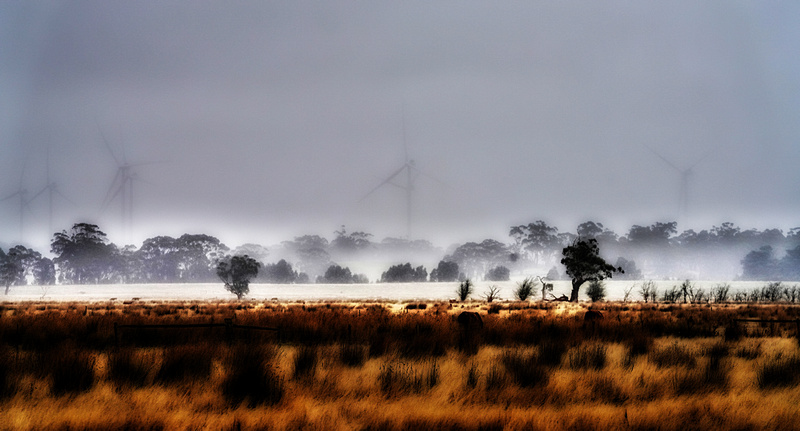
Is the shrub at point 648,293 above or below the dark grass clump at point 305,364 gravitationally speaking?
below

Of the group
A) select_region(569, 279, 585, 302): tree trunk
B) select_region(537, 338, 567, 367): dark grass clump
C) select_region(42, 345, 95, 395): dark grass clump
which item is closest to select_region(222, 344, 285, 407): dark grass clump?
select_region(42, 345, 95, 395): dark grass clump

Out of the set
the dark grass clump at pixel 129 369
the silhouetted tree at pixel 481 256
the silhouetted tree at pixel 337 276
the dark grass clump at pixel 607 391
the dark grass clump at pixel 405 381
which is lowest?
the dark grass clump at pixel 607 391

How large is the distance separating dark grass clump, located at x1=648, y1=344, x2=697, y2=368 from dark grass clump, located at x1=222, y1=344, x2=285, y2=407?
7758mm

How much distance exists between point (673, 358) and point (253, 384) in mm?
8717

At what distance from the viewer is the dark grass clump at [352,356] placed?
12.7m

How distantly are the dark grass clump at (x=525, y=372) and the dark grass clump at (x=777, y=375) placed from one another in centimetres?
368

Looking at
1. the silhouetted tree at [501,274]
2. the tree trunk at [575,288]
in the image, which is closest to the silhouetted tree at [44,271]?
the silhouetted tree at [501,274]

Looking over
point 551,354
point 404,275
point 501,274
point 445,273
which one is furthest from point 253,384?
point 404,275

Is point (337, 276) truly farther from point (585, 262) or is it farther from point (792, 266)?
point (792, 266)

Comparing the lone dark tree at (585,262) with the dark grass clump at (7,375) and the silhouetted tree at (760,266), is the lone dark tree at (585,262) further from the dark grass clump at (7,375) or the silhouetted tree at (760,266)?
the silhouetted tree at (760,266)

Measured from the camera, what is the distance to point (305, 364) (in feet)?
38.3

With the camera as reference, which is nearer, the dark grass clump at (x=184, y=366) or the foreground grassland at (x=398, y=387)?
the foreground grassland at (x=398, y=387)

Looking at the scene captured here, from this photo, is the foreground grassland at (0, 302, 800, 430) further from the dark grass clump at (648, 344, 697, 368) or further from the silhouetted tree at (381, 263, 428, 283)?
the silhouetted tree at (381, 263, 428, 283)

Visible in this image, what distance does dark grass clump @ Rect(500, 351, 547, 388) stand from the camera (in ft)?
34.8
